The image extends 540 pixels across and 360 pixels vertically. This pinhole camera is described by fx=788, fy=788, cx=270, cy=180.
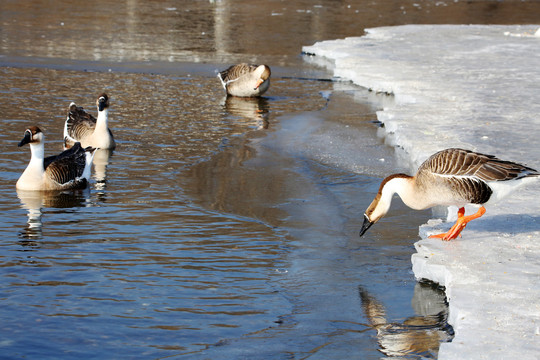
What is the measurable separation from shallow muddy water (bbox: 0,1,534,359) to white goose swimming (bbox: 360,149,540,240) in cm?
60

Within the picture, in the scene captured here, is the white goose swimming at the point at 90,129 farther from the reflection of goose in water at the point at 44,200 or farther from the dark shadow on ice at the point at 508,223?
the dark shadow on ice at the point at 508,223

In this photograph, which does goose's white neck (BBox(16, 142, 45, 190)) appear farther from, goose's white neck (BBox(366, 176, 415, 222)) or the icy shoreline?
the icy shoreline

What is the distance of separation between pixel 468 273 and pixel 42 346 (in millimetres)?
3518

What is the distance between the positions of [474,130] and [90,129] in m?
5.91

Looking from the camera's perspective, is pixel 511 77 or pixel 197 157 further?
pixel 511 77

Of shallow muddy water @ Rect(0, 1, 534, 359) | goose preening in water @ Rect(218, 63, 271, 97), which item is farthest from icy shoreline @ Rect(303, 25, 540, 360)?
goose preening in water @ Rect(218, 63, 271, 97)

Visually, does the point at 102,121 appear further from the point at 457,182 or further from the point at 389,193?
the point at 457,182

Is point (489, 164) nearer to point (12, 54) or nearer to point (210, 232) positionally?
point (210, 232)

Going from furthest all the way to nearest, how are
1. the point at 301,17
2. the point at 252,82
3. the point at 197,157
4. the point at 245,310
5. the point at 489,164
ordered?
the point at 301,17 → the point at 252,82 → the point at 197,157 → the point at 489,164 → the point at 245,310

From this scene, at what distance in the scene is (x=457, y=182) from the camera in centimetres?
727

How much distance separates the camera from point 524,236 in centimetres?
768

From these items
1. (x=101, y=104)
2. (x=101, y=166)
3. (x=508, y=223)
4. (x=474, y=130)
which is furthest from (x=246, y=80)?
(x=508, y=223)

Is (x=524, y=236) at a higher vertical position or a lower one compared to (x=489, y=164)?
lower

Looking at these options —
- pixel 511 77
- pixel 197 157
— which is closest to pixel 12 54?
pixel 197 157
